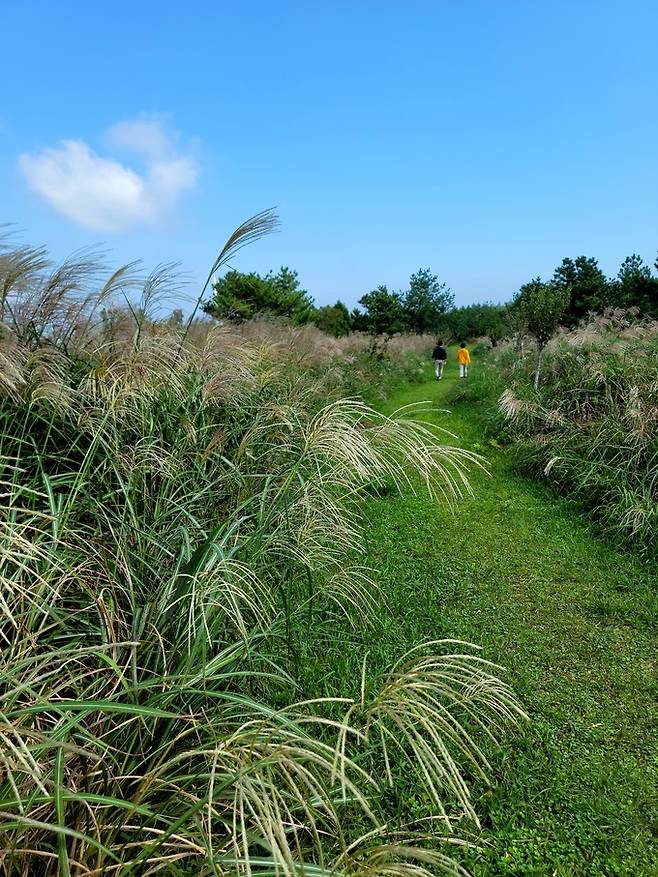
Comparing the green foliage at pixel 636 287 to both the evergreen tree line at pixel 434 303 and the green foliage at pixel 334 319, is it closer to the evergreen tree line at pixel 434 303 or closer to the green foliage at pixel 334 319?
the evergreen tree line at pixel 434 303

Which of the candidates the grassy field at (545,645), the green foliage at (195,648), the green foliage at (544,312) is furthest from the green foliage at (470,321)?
the green foliage at (195,648)

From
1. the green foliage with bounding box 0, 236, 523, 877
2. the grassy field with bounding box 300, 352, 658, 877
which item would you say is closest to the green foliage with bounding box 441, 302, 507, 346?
the grassy field with bounding box 300, 352, 658, 877

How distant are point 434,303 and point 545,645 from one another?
34064 millimetres

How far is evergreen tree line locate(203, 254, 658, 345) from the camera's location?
2028 centimetres

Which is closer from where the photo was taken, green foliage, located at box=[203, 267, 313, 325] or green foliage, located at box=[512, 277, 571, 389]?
green foliage, located at box=[512, 277, 571, 389]

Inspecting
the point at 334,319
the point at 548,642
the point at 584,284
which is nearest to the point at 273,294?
the point at 334,319

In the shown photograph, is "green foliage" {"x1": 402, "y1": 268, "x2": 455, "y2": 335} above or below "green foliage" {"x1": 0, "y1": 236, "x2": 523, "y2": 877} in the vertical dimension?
above

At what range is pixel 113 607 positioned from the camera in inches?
69.9

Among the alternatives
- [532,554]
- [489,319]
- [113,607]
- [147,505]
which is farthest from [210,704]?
[489,319]

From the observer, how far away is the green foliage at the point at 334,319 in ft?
83.5

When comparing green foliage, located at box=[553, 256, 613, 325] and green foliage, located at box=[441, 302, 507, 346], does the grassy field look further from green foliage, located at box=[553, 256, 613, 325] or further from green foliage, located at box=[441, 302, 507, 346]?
green foliage, located at box=[441, 302, 507, 346]

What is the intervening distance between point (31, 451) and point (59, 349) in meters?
0.74

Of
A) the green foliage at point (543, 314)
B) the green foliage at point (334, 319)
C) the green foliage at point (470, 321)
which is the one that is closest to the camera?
the green foliage at point (543, 314)

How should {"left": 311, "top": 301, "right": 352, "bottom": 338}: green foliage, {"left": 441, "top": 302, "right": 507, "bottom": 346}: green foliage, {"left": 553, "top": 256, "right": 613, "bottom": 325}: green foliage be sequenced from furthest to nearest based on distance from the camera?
{"left": 441, "top": 302, "right": 507, "bottom": 346}: green foliage
{"left": 311, "top": 301, "right": 352, "bottom": 338}: green foliage
{"left": 553, "top": 256, "right": 613, "bottom": 325}: green foliage
